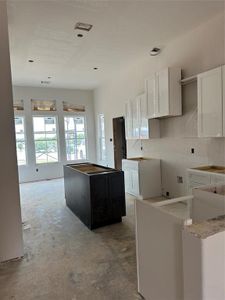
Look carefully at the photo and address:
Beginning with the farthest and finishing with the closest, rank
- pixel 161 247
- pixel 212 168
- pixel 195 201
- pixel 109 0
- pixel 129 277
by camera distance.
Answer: pixel 212 168
pixel 109 0
pixel 129 277
pixel 195 201
pixel 161 247

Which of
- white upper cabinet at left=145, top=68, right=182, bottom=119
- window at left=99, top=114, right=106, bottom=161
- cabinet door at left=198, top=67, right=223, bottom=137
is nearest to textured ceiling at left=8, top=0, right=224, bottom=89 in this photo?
white upper cabinet at left=145, top=68, right=182, bottom=119

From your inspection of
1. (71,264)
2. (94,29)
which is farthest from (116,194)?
(94,29)

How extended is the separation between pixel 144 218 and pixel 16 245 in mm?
1889

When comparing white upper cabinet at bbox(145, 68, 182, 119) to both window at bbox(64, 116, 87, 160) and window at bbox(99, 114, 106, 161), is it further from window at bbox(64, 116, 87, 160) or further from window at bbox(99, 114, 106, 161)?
window at bbox(64, 116, 87, 160)

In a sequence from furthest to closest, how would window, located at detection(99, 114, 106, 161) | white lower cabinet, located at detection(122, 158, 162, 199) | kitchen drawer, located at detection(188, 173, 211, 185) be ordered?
1. window, located at detection(99, 114, 106, 161)
2. white lower cabinet, located at detection(122, 158, 162, 199)
3. kitchen drawer, located at detection(188, 173, 211, 185)

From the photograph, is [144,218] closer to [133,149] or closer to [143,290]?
[143,290]

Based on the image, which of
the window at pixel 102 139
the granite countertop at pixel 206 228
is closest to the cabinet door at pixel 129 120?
the window at pixel 102 139

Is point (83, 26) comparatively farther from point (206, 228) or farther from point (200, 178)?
point (206, 228)

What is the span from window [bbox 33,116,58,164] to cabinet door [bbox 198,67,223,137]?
19.0 feet

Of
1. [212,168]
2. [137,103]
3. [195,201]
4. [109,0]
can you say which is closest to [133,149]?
[137,103]

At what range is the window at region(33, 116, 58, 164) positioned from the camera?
784 cm

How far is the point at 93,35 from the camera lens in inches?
155

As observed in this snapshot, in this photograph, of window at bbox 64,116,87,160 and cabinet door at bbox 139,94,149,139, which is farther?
window at bbox 64,116,87,160

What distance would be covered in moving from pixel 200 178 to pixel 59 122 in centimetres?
592
